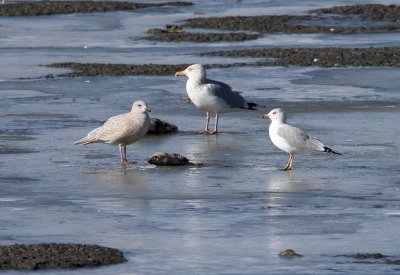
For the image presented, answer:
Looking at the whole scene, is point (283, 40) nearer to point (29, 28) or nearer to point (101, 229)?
point (29, 28)

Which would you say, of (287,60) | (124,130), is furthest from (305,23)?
(124,130)

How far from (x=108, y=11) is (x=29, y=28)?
15.2ft

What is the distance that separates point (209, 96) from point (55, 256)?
7.36 meters

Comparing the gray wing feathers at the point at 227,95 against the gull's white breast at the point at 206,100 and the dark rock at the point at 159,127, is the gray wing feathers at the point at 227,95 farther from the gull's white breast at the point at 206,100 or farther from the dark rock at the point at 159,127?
the dark rock at the point at 159,127

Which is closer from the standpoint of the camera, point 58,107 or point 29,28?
point 58,107

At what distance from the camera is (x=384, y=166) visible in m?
13.2

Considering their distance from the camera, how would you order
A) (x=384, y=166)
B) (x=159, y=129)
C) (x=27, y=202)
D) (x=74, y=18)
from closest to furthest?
(x=27, y=202), (x=384, y=166), (x=159, y=129), (x=74, y=18)

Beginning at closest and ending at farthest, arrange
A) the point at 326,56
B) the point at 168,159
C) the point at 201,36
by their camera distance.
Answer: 1. the point at 168,159
2. the point at 326,56
3. the point at 201,36

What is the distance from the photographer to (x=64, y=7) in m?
33.3

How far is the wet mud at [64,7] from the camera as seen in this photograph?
105 feet

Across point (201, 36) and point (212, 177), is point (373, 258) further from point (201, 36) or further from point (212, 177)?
point (201, 36)

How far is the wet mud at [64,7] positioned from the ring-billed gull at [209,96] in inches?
621

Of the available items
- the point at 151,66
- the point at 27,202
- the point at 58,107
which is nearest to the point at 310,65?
the point at 151,66

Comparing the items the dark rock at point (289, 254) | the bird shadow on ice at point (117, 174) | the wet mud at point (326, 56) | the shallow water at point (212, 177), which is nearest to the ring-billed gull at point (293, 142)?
the shallow water at point (212, 177)
